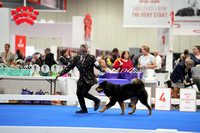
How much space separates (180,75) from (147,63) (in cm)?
74

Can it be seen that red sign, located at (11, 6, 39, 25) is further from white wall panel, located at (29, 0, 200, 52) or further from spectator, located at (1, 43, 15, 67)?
white wall panel, located at (29, 0, 200, 52)

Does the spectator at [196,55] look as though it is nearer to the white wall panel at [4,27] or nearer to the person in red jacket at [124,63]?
the person in red jacket at [124,63]

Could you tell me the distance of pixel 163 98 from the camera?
6879mm

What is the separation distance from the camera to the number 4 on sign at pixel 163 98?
22.4 feet

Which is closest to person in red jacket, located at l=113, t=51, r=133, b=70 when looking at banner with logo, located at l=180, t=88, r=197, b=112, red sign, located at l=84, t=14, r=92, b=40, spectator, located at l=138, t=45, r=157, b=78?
spectator, located at l=138, t=45, r=157, b=78

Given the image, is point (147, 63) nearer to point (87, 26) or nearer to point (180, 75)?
point (180, 75)

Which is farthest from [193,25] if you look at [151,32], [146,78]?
[151,32]

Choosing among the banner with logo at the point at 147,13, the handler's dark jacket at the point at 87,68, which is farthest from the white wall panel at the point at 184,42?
the handler's dark jacket at the point at 87,68

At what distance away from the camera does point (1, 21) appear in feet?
38.8

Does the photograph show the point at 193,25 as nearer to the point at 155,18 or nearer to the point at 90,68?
the point at 155,18

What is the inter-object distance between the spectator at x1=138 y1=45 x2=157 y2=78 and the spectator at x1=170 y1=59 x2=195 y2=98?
0.46 metres

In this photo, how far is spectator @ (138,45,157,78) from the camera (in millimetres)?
7296

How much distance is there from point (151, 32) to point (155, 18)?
553 inches

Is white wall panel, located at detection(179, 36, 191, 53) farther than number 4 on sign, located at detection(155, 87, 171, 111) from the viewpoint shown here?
Yes
